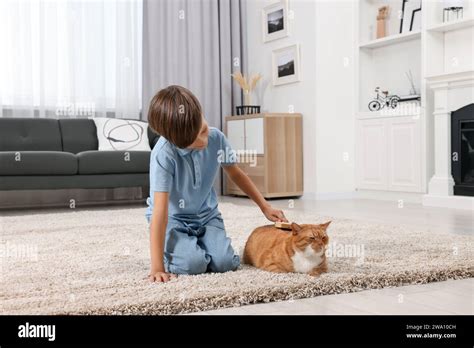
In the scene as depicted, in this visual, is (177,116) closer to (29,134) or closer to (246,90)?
(29,134)

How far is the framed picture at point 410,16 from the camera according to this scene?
15.8ft

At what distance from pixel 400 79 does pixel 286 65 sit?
1042 mm

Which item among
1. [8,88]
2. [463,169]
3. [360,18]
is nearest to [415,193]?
[463,169]

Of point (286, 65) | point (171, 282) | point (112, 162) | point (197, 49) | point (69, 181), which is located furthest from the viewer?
point (197, 49)

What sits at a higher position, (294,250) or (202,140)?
(202,140)

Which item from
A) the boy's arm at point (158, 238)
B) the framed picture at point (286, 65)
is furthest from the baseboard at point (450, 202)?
the boy's arm at point (158, 238)

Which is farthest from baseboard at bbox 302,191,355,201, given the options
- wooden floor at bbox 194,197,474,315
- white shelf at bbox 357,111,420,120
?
wooden floor at bbox 194,197,474,315

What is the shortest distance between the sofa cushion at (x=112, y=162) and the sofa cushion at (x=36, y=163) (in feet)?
0.25

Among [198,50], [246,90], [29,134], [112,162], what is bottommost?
[112,162]

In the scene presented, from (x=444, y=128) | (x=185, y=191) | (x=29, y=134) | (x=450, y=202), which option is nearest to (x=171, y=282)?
(x=185, y=191)

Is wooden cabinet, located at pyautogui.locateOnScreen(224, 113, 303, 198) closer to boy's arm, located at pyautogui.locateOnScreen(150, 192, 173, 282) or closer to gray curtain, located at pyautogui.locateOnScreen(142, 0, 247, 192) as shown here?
gray curtain, located at pyautogui.locateOnScreen(142, 0, 247, 192)

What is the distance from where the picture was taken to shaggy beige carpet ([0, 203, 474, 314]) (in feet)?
4.88

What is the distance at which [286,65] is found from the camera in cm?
543

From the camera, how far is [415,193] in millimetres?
4656
